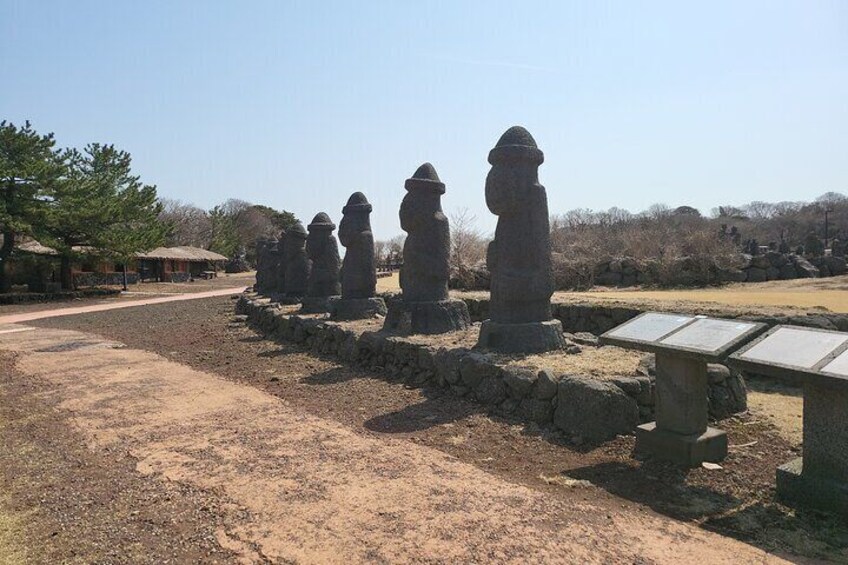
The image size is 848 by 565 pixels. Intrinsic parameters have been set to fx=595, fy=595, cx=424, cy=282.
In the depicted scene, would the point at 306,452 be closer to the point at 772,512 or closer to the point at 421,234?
the point at 772,512

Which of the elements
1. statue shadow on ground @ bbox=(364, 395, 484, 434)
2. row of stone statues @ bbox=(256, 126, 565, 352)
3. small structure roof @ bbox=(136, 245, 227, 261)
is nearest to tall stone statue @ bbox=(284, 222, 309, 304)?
row of stone statues @ bbox=(256, 126, 565, 352)

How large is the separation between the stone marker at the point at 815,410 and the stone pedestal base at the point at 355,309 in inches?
330

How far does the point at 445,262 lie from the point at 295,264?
809cm

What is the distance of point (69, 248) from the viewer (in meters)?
26.5

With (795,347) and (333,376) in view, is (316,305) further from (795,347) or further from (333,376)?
(795,347)

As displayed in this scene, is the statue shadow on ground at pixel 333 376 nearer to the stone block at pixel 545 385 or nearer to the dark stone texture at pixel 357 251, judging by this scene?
the dark stone texture at pixel 357 251

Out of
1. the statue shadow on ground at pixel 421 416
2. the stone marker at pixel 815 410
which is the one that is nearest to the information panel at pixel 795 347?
the stone marker at pixel 815 410

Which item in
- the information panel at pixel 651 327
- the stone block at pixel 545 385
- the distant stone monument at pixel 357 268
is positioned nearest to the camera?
the information panel at pixel 651 327

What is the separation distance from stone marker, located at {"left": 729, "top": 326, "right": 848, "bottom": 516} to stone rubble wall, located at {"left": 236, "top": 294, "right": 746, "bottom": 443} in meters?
1.57


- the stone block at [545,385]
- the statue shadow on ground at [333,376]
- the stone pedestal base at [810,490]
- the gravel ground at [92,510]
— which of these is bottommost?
the statue shadow on ground at [333,376]

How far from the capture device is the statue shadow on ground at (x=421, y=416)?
20.1 feet

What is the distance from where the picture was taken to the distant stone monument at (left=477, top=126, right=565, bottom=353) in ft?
25.0

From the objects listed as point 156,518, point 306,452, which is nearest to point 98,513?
point 156,518

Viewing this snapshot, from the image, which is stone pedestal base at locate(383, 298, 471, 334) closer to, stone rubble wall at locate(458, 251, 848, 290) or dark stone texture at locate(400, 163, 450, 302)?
dark stone texture at locate(400, 163, 450, 302)
